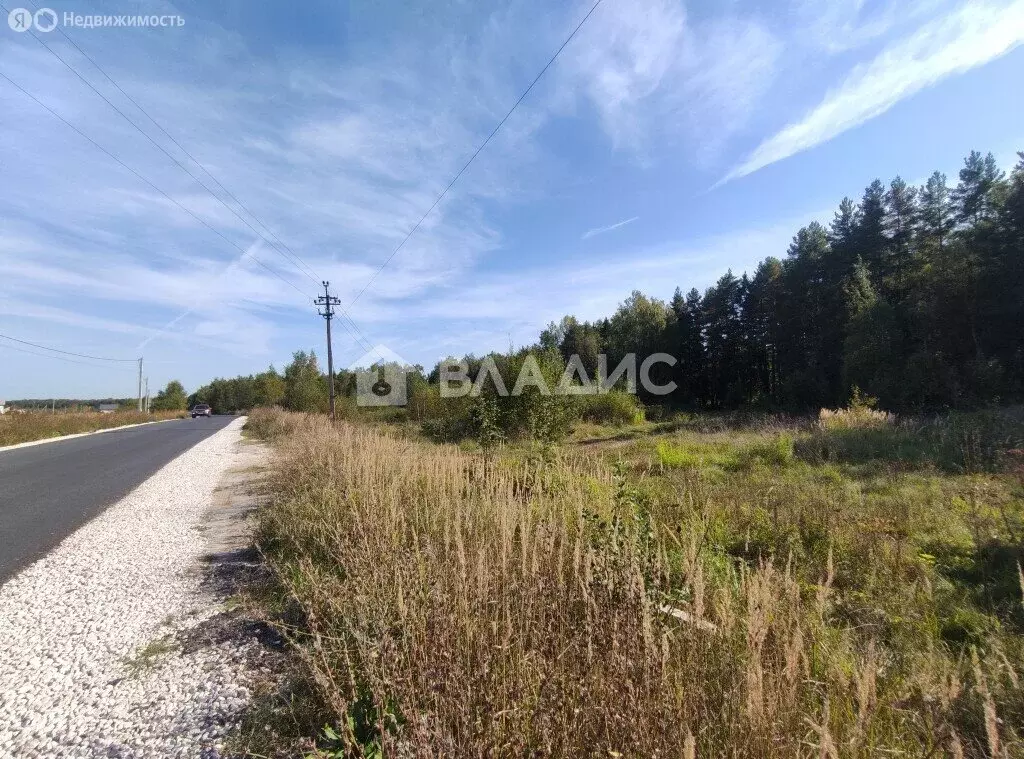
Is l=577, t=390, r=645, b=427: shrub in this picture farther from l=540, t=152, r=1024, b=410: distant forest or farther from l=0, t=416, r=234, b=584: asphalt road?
l=0, t=416, r=234, b=584: asphalt road

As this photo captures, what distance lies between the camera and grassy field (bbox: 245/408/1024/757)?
1.62m

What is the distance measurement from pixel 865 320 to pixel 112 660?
34629 millimetres

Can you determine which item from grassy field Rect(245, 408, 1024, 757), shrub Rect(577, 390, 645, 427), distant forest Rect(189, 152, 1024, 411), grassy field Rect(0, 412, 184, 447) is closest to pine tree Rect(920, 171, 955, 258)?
distant forest Rect(189, 152, 1024, 411)

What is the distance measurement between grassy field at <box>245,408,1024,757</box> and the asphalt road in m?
2.64

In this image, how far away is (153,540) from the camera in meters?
5.67

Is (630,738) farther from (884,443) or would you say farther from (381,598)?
(884,443)

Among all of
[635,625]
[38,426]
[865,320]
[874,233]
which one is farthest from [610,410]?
[38,426]

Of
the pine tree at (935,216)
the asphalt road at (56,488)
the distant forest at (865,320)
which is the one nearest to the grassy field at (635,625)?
the asphalt road at (56,488)

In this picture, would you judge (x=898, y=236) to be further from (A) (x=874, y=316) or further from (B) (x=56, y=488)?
(B) (x=56, y=488)

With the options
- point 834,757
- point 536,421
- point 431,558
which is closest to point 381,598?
point 431,558

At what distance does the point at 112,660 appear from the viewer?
3.05 m

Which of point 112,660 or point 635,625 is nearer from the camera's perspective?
point 635,625

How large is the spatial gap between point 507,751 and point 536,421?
15.7 m

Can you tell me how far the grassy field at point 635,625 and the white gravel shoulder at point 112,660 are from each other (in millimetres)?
425
